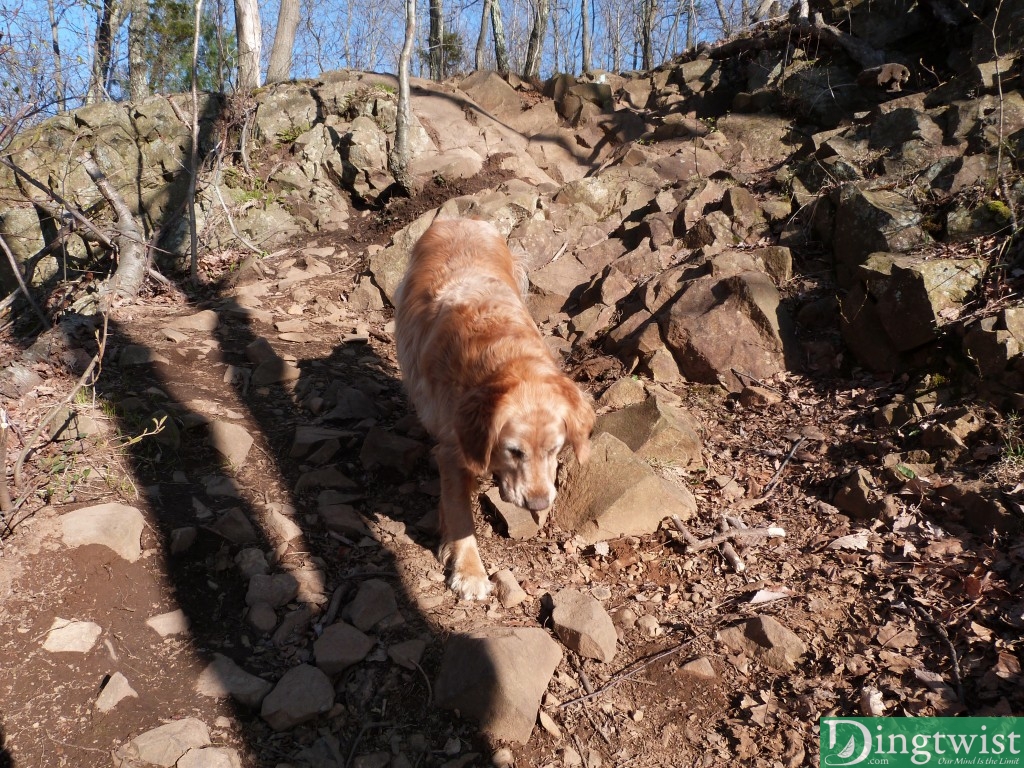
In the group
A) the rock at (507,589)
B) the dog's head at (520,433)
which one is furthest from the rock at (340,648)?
the dog's head at (520,433)

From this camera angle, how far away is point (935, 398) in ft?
15.1

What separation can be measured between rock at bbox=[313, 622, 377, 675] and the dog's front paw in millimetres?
584

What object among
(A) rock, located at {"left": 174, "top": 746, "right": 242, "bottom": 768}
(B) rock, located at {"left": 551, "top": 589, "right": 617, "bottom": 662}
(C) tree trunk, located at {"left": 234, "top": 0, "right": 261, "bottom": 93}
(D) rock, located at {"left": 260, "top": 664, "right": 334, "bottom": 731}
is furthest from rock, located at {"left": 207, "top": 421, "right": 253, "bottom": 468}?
(C) tree trunk, located at {"left": 234, "top": 0, "right": 261, "bottom": 93}

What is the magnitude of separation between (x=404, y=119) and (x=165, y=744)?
366 inches

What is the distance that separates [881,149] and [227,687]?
26.1 ft

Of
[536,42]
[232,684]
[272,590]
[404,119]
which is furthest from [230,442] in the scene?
[536,42]

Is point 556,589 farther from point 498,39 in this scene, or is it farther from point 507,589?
point 498,39

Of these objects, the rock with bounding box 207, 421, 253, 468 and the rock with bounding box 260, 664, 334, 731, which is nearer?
the rock with bounding box 260, 664, 334, 731

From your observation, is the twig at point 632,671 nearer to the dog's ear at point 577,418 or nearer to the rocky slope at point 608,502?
the rocky slope at point 608,502

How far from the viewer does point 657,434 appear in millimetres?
4617

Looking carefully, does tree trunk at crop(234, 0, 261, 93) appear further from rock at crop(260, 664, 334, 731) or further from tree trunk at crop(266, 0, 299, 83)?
rock at crop(260, 664, 334, 731)

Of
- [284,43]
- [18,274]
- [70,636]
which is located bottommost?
[70,636]

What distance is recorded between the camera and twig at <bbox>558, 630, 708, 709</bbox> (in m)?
3.03

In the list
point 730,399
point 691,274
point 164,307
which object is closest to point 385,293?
point 164,307
